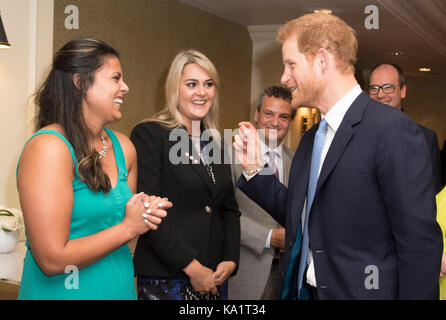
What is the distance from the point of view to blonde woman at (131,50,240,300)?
2045mm

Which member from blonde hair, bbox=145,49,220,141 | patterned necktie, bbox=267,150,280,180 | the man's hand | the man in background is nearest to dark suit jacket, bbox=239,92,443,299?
the man's hand

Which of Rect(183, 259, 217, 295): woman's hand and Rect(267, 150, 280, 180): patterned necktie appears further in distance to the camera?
Rect(267, 150, 280, 180): patterned necktie

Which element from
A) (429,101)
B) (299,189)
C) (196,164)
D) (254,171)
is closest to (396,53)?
(429,101)

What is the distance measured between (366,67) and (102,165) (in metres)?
9.26

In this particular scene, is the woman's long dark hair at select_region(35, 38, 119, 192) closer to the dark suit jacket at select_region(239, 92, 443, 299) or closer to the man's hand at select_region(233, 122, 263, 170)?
the man's hand at select_region(233, 122, 263, 170)

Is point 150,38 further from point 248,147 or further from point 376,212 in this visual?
point 376,212

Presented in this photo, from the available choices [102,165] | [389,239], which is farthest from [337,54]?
[102,165]

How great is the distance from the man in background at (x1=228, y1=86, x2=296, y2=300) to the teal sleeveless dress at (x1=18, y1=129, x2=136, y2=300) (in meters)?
0.98

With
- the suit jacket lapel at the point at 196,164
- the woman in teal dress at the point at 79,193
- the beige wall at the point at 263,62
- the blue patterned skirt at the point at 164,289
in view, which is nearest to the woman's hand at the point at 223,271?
the blue patterned skirt at the point at 164,289

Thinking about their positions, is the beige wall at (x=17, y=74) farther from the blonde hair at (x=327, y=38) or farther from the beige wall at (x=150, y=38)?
the blonde hair at (x=327, y=38)

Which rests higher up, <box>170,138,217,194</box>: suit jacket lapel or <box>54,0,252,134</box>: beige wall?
<box>54,0,252,134</box>: beige wall

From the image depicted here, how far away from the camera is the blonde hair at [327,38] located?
154 cm

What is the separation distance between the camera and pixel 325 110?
160cm

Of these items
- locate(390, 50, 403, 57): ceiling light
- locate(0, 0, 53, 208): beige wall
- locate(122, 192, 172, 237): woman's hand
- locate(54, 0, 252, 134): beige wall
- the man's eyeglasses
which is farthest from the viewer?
locate(390, 50, 403, 57): ceiling light
